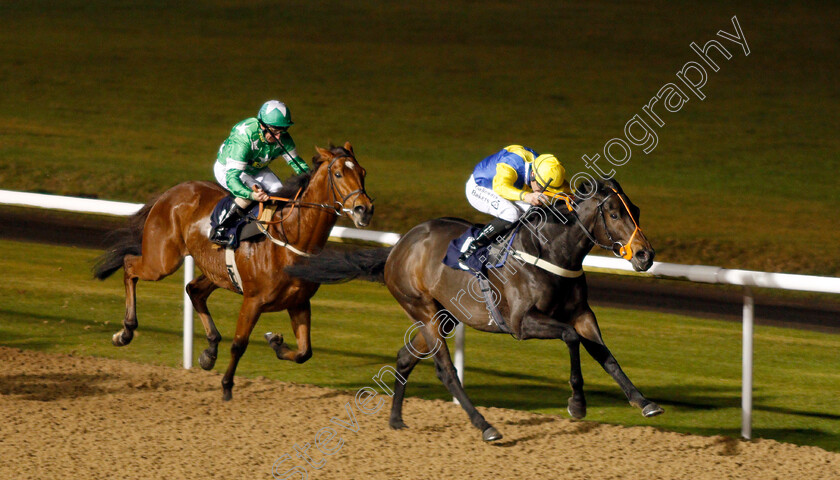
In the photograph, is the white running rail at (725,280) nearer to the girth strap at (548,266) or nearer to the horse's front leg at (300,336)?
the girth strap at (548,266)

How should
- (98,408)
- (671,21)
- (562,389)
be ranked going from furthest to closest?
(671,21) → (562,389) → (98,408)

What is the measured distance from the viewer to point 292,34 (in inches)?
845

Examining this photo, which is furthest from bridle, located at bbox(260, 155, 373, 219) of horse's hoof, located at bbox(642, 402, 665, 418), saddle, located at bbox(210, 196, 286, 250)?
horse's hoof, located at bbox(642, 402, 665, 418)

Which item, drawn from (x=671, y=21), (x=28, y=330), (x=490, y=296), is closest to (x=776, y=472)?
(x=490, y=296)

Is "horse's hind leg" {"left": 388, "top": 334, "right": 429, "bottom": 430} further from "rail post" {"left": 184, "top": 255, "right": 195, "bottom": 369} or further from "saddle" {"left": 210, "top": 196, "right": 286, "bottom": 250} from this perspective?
"rail post" {"left": 184, "top": 255, "right": 195, "bottom": 369}

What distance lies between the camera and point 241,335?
5977mm

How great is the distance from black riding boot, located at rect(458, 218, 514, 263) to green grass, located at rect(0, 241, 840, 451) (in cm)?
88

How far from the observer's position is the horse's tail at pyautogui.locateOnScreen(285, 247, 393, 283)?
569cm

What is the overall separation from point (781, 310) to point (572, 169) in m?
5.12

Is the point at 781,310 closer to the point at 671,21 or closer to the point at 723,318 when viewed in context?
the point at 723,318

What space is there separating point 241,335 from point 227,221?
62cm

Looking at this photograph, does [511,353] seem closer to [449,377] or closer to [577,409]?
[449,377]

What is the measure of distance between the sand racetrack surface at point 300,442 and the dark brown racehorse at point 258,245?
1.27 feet

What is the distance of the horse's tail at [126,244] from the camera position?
6.92 meters
